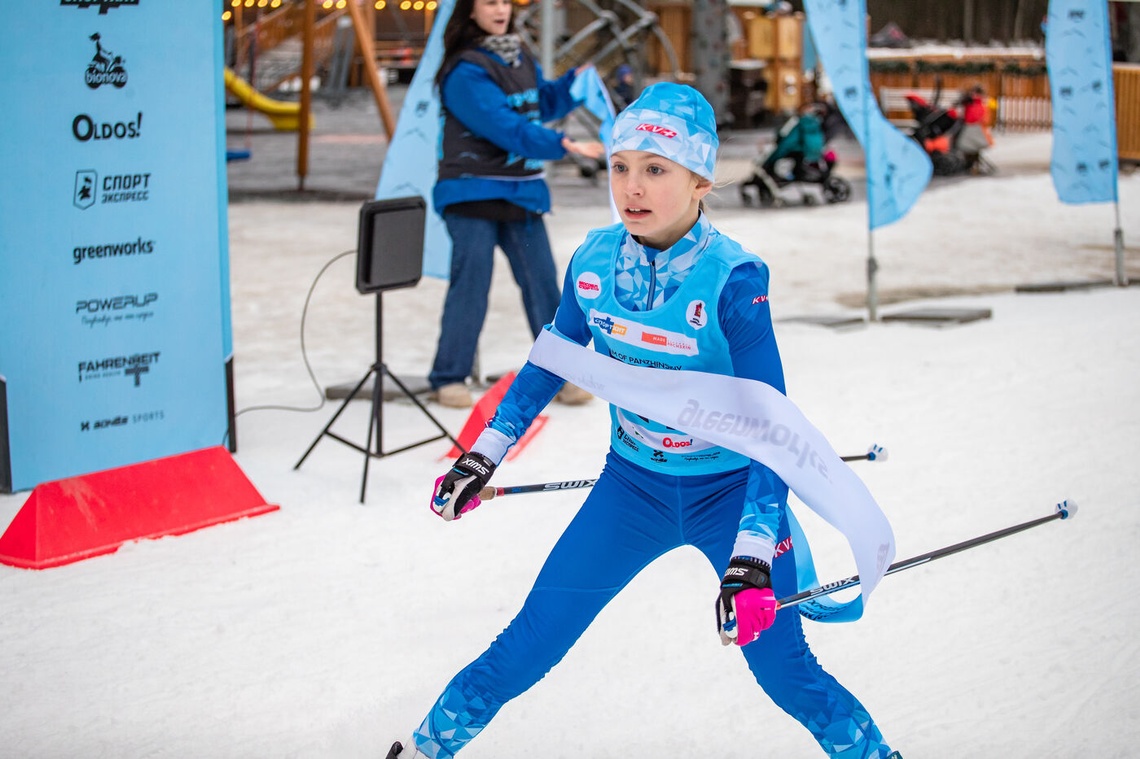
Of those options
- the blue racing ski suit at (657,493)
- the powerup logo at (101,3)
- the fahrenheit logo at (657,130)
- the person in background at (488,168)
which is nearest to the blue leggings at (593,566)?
the blue racing ski suit at (657,493)

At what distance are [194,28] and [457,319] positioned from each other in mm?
1785

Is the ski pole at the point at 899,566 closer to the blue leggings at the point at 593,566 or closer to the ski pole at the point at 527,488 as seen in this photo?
the blue leggings at the point at 593,566

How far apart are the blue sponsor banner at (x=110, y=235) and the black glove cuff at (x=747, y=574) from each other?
3.53 meters

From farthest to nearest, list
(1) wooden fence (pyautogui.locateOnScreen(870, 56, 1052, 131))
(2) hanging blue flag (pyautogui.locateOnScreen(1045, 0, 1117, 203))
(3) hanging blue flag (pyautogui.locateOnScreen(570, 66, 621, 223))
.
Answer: (1) wooden fence (pyautogui.locateOnScreen(870, 56, 1052, 131)) < (2) hanging blue flag (pyautogui.locateOnScreen(1045, 0, 1117, 203)) < (3) hanging blue flag (pyautogui.locateOnScreen(570, 66, 621, 223))

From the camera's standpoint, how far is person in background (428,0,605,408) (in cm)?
581

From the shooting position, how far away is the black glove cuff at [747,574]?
7.54 feet

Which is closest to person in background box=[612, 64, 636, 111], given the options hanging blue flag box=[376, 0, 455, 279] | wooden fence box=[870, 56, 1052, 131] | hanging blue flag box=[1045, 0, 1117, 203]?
wooden fence box=[870, 56, 1052, 131]

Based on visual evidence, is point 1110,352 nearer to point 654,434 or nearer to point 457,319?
point 457,319

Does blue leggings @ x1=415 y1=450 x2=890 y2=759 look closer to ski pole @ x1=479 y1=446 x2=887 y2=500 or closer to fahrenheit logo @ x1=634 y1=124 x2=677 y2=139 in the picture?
ski pole @ x1=479 y1=446 x2=887 y2=500

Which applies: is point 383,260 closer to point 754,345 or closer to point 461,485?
point 461,485

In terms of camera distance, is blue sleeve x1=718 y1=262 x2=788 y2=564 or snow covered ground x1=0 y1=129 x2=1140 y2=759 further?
snow covered ground x1=0 y1=129 x2=1140 y2=759

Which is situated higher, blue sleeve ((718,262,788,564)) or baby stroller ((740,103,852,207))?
baby stroller ((740,103,852,207))

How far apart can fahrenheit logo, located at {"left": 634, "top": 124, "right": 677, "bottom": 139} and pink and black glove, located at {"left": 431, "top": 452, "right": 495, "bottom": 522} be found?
2.43 ft

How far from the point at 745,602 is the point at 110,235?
365cm
